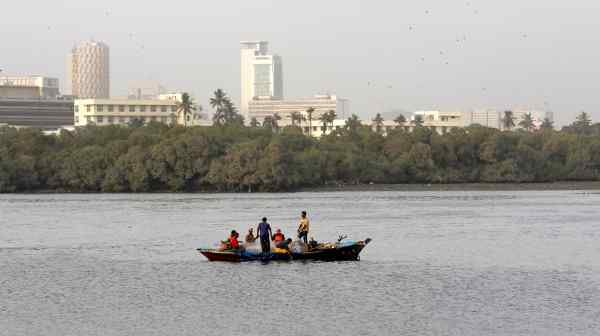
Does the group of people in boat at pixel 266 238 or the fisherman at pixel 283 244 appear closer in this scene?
the group of people in boat at pixel 266 238

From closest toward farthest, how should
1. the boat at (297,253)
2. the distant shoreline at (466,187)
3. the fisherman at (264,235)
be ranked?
the fisherman at (264,235)
the boat at (297,253)
the distant shoreline at (466,187)

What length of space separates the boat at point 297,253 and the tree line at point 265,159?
79.6 meters

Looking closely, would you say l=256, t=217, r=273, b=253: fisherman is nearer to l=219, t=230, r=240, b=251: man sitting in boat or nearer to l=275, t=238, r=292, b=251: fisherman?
l=275, t=238, r=292, b=251: fisherman

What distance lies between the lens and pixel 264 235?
53.2 metres

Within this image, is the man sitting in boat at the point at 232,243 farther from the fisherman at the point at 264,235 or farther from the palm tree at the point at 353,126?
the palm tree at the point at 353,126

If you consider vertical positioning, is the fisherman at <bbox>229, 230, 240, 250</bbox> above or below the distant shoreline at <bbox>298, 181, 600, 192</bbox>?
below

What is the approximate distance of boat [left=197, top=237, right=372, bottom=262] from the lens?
53.7 m

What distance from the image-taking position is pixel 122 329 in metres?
37.7

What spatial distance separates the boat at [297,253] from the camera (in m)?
53.7

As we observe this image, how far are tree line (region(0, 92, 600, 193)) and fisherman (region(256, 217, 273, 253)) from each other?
80352 mm

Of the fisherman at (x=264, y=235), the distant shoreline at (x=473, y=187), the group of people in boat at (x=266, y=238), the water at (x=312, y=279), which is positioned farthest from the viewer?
the distant shoreline at (x=473, y=187)

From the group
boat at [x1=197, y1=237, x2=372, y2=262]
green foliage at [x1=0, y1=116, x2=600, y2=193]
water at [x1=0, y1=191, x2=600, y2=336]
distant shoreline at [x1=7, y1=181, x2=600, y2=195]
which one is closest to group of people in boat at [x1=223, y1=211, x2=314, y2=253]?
boat at [x1=197, y1=237, x2=372, y2=262]

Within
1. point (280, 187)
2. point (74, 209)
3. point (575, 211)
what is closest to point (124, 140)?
point (280, 187)

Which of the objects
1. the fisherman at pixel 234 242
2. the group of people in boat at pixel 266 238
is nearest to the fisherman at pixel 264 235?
the group of people in boat at pixel 266 238
